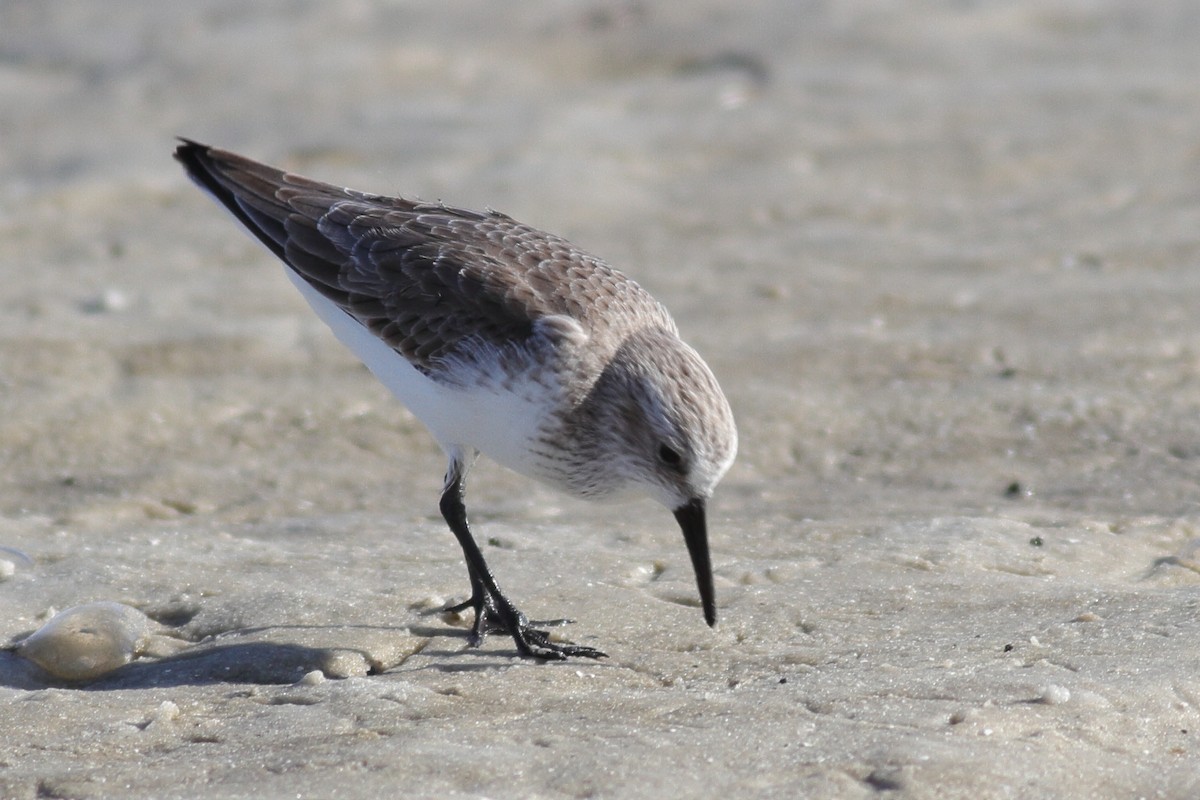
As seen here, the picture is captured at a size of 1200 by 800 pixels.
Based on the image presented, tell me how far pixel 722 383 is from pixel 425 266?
2088 millimetres

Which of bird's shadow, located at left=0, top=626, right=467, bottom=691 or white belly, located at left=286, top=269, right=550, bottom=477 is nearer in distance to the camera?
bird's shadow, located at left=0, top=626, right=467, bottom=691

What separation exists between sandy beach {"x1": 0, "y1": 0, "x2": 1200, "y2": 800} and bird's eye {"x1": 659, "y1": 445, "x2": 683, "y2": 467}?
0.56 m

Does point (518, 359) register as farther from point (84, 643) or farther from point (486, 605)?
point (84, 643)

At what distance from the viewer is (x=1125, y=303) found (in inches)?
280

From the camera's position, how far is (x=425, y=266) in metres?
4.83

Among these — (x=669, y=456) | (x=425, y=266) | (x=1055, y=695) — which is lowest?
(x=1055, y=695)

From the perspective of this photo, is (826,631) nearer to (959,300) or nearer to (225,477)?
(225,477)

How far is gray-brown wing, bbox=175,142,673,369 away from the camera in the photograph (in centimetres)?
459

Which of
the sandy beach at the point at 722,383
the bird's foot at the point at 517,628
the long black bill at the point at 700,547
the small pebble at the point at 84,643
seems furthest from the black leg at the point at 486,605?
the small pebble at the point at 84,643

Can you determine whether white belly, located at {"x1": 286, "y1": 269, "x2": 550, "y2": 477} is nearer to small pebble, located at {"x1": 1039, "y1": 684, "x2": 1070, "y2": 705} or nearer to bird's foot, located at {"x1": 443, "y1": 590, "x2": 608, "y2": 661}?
bird's foot, located at {"x1": 443, "y1": 590, "x2": 608, "y2": 661}

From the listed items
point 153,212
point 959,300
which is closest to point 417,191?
point 153,212

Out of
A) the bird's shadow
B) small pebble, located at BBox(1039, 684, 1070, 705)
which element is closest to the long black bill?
the bird's shadow

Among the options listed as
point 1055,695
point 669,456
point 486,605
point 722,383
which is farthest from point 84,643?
point 722,383

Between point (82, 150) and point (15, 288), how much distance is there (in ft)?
6.90
